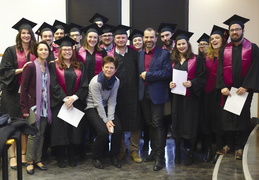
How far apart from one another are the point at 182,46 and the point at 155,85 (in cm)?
55

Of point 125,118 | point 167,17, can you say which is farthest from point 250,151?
point 167,17

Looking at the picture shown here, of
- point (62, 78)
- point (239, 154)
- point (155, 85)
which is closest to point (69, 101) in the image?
point (62, 78)

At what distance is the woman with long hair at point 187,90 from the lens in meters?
3.83

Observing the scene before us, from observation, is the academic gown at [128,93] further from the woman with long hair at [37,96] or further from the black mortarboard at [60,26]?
the black mortarboard at [60,26]

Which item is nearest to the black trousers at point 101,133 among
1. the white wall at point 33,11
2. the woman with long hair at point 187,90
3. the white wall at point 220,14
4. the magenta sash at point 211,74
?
the woman with long hair at point 187,90

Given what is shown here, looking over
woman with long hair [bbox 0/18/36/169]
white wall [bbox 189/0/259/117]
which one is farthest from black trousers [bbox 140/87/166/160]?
white wall [bbox 189/0/259/117]

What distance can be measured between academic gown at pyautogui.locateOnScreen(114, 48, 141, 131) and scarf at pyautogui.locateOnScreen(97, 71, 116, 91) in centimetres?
24

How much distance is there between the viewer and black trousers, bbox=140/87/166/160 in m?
3.90

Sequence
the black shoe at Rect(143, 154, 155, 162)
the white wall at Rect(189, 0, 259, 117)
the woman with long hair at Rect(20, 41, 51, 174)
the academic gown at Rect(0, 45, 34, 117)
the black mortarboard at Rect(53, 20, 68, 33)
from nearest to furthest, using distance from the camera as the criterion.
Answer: the woman with long hair at Rect(20, 41, 51, 174)
the academic gown at Rect(0, 45, 34, 117)
the black shoe at Rect(143, 154, 155, 162)
the black mortarboard at Rect(53, 20, 68, 33)
the white wall at Rect(189, 0, 259, 117)

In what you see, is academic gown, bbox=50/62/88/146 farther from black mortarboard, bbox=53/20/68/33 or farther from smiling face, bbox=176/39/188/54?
smiling face, bbox=176/39/188/54

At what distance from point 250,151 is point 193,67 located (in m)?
1.12

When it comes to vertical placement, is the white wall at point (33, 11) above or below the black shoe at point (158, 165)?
above

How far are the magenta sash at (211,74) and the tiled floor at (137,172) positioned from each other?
34.2 inches

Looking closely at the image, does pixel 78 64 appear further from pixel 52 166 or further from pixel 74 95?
pixel 52 166
